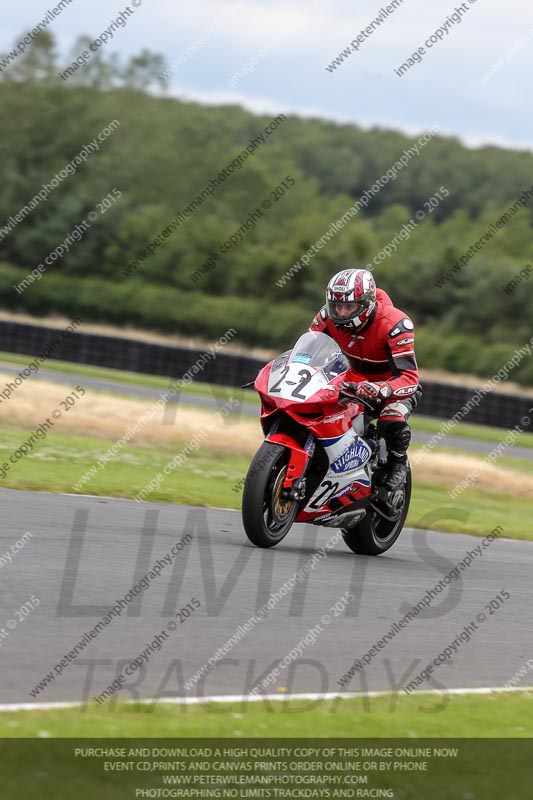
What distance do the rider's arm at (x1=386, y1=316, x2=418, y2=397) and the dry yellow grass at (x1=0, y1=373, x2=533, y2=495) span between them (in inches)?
310

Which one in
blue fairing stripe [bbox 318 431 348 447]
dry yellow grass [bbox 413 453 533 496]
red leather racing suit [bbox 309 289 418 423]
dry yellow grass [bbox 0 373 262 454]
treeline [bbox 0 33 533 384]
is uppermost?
red leather racing suit [bbox 309 289 418 423]

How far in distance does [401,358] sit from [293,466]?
1449mm

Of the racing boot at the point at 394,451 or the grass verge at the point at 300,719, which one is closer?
the grass verge at the point at 300,719

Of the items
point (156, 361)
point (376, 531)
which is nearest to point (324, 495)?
point (376, 531)

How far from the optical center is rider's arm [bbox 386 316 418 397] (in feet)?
30.3

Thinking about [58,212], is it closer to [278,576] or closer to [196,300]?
[196,300]

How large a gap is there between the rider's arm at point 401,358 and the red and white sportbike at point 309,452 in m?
0.32

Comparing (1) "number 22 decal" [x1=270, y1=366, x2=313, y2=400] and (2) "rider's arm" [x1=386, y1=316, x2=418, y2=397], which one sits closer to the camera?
(1) "number 22 decal" [x1=270, y1=366, x2=313, y2=400]

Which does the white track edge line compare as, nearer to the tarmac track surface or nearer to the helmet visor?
the tarmac track surface

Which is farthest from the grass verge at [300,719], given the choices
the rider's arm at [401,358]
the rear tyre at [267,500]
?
the rider's arm at [401,358]

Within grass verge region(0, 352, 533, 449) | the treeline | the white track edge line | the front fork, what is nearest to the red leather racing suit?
the front fork

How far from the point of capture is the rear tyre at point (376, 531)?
961 centimetres

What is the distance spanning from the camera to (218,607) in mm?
6809

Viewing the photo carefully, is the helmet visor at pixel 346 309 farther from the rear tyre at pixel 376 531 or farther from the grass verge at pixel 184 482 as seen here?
the grass verge at pixel 184 482
